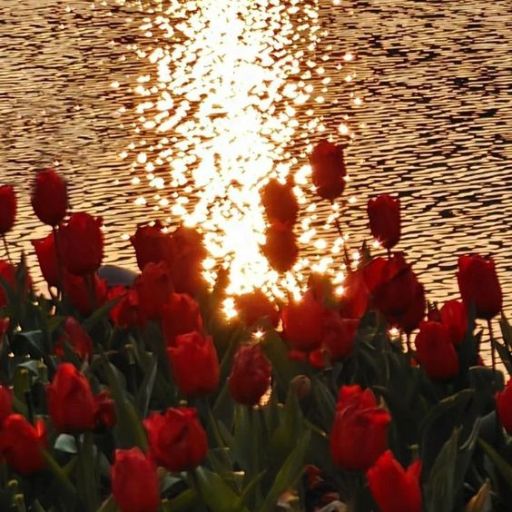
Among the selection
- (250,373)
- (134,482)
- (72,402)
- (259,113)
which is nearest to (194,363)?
(250,373)

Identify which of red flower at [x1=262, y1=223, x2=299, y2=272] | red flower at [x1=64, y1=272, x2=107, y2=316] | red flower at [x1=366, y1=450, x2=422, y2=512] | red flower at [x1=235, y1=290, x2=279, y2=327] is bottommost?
red flower at [x1=64, y1=272, x2=107, y2=316]

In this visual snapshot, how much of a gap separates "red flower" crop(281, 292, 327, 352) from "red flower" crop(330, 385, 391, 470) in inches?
20.1

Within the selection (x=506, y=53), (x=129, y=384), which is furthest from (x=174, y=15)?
(x=129, y=384)

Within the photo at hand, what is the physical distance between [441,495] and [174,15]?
31.9ft

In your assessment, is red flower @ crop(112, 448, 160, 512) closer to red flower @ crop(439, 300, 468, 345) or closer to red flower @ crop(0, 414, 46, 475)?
red flower @ crop(0, 414, 46, 475)

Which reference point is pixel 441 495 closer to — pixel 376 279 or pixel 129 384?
pixel 376 279

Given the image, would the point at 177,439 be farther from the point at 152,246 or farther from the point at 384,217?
the point at 384,217

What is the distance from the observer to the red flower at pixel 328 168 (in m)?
3.81

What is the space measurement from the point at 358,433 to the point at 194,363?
40 cm

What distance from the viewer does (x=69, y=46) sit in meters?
11.2

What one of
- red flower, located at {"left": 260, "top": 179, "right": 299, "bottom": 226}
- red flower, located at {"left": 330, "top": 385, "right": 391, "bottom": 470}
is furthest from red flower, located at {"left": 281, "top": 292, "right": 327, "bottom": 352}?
red flower, located at {"left": 260, "top": 179, "right": 299, "bottom": 226}

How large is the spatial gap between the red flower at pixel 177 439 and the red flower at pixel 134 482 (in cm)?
13

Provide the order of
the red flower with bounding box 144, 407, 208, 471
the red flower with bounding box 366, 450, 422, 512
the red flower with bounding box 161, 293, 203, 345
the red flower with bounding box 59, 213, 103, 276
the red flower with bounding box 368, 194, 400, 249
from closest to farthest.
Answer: the red flower with bounding box 366, 450, 422, 512 → the red flower with bounding box 144, 407, 208, 471 → the red flower with bounding box 161, 293, 203, 345 → the red flower with bounding box 59, 213, 103, 276 → the red flower with bounding box 368, 194, 400, 249

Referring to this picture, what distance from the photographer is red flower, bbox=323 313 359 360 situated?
3115mm
